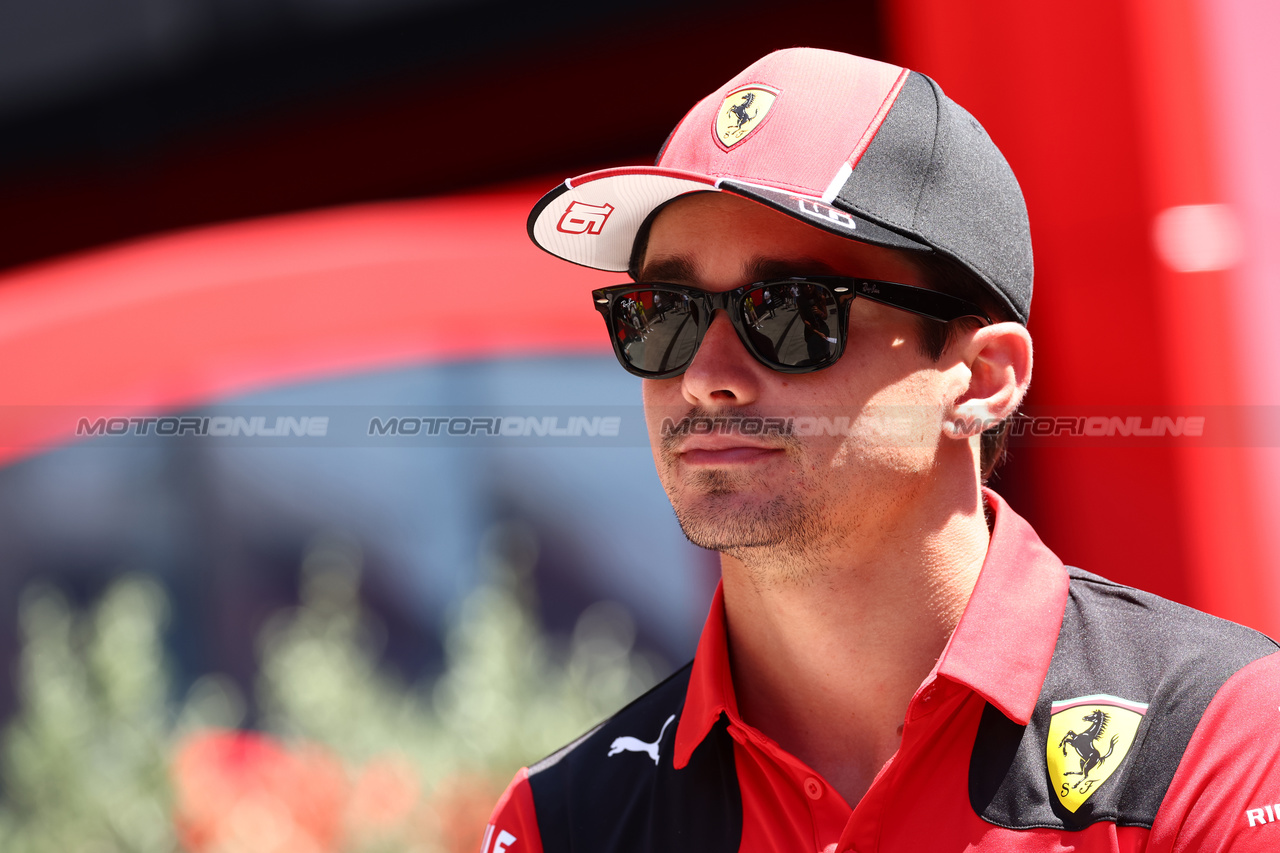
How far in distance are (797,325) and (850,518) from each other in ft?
0.99

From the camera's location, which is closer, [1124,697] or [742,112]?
[1124,697]

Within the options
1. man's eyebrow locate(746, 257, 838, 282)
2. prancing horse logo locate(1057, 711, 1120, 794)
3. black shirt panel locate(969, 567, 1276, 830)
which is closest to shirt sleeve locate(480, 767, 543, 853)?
black shirt panel locate(969, 567, 1276, 830)

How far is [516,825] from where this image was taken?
72.9 inches

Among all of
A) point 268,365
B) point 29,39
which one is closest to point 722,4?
point 268,365

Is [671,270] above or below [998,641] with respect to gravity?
above

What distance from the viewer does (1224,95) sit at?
149 inches

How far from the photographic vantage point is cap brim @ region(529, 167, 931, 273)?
1.62 meters

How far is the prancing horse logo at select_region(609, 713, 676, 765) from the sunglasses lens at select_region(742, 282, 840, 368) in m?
0.65

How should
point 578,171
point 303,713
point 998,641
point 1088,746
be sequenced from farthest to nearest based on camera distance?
1. point 578,171
2. point 303,713
3. point 998,641
4. point 1088,746

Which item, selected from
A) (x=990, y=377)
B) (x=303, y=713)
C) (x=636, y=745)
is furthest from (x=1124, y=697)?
(x=303, y=713)

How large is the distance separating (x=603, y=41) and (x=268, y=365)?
3.26 meters

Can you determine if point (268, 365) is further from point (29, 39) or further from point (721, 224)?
point (29, 39)

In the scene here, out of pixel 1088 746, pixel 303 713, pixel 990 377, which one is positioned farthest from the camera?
pixel 303 713

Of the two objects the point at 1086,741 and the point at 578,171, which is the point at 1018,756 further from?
the point at 578,171
